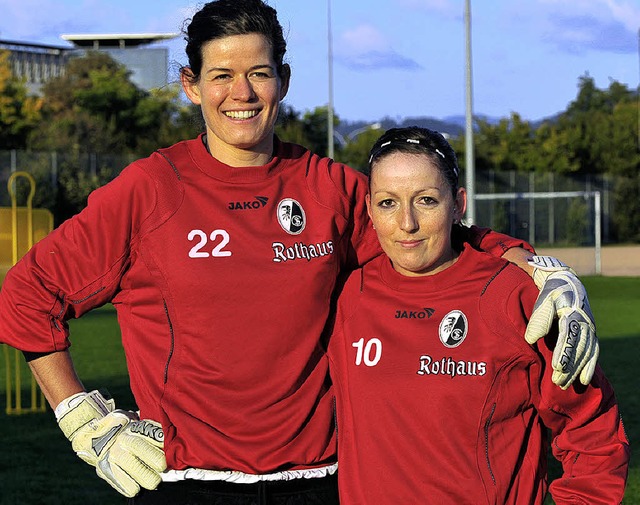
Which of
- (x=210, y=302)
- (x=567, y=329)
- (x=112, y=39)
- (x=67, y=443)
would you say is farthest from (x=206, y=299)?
(x=112, y=39)

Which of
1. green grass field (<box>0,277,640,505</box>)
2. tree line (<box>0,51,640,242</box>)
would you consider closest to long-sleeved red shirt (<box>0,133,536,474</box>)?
green grass field (<box>0,277,640,505</box>)

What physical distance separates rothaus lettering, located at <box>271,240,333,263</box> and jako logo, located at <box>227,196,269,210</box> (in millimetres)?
115

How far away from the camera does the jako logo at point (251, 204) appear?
9.81 feet

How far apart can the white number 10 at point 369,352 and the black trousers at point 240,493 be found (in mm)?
339

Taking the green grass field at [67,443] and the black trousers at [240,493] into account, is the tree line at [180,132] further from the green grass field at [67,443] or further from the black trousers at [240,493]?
the black trousers at [240,493]

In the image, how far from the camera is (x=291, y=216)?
3033 millimetres

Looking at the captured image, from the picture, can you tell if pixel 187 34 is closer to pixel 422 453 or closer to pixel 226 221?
pixel 226 221

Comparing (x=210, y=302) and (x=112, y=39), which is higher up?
(x=112, y=39)

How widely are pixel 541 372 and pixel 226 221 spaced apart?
2.91ft

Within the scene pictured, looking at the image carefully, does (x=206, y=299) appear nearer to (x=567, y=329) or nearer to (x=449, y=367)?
(x=449, y=367)

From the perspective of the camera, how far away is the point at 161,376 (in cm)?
298

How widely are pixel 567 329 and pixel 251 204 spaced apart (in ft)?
2.95

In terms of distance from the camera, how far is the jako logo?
2990 millimetres

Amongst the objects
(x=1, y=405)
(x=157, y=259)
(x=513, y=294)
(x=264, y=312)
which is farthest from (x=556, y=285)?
(x=1, y=405)
